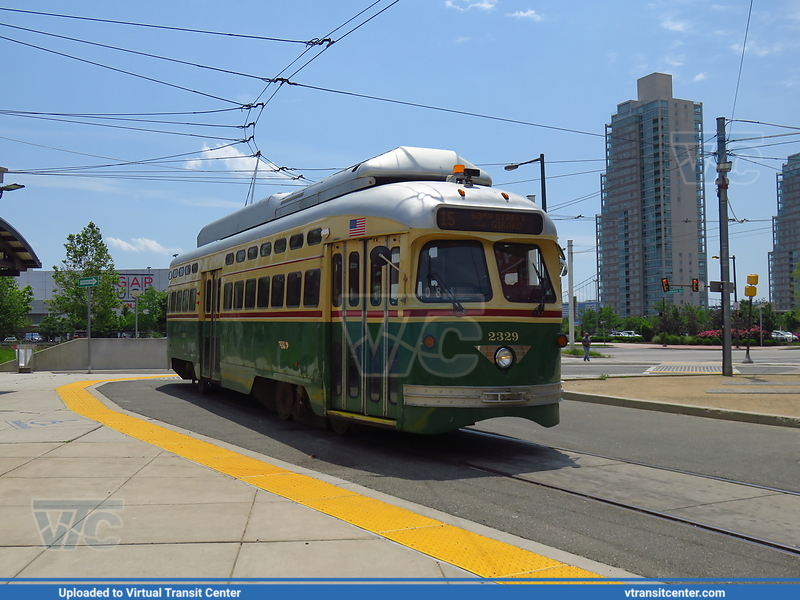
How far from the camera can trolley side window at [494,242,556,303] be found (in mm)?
8772

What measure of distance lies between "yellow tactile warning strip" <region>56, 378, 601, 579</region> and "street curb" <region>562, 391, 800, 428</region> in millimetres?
8318

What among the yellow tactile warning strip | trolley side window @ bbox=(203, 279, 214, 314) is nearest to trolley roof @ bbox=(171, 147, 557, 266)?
trolley side window @ bbox=(203, 279, 214, 314)

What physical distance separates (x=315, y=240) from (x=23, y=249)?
39.6 ft

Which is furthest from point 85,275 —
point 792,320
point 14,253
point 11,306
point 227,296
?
point 792,320

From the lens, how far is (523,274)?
8938 mm

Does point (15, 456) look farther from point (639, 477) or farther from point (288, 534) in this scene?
point (639, 477)

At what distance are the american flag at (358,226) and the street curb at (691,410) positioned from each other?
25.0ft

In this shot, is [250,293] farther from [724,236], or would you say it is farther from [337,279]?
[724,236]

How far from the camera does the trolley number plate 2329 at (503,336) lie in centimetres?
852

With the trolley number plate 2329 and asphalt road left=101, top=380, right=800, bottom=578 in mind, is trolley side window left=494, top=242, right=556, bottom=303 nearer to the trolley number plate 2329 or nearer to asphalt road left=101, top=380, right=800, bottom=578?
the trolley number plate 2329
